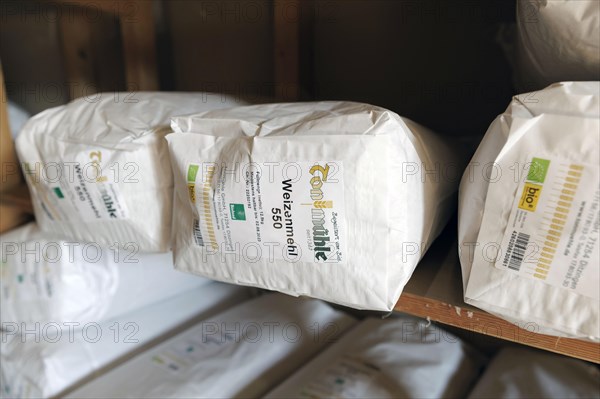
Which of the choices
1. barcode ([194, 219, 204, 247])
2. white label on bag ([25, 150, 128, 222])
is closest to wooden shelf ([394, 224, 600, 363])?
barcode ([194, 219, 204, 247])

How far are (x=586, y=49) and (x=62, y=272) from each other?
2.50ft

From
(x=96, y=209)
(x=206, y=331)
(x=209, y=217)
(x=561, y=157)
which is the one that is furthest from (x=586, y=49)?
(x=206, y=331)

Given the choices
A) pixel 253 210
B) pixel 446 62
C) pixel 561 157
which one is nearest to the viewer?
pixel 561 157

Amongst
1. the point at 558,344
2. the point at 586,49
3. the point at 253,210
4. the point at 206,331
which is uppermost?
the point at 586,49

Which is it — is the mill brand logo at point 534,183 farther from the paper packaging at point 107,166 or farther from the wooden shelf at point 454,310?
the paper packaging at point 107,166

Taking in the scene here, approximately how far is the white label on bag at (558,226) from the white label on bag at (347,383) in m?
0.44

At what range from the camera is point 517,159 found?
41 centimetres

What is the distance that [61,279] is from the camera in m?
0.78

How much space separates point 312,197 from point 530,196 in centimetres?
19

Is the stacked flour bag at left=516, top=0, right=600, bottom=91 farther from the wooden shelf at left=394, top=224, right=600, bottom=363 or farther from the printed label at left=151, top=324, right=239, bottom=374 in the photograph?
the printed label at left=151, top=324, right=239, bottom=374

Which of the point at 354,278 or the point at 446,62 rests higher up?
the point at 446,62

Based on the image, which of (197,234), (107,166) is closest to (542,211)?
(197,234)

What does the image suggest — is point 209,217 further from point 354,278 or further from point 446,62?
point 446,62

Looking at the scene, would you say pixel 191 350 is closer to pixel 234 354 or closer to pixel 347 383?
pixel 234 354
